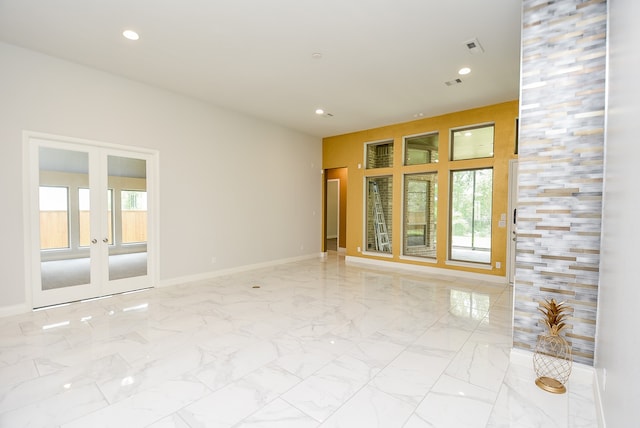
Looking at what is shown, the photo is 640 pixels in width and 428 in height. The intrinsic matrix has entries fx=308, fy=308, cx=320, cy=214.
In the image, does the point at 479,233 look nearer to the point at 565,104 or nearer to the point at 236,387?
the point at 565,104

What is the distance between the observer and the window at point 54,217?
4.29 metres

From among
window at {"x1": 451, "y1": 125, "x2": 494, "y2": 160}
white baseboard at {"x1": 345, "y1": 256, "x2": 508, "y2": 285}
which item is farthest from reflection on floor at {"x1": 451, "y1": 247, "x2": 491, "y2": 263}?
window at {"x1": 451, "y1": 125, "x2": 494, "y2": 160}

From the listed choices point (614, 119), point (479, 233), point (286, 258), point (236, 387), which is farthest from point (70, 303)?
point (479, 233)

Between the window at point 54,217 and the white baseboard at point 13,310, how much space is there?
2.56 ft

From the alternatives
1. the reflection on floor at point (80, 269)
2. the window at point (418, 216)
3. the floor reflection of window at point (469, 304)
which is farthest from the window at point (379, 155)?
the reflection on floor at point (80, 269)

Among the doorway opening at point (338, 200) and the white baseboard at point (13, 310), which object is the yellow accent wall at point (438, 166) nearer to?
the doorway opening at point (338, 200)

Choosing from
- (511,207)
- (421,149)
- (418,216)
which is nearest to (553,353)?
(511,207)

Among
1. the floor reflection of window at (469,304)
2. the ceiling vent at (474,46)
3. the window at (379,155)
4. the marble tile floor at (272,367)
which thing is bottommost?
the floor reflection of window at (469,304)

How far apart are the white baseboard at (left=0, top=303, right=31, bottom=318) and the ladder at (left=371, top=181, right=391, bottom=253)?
22.6ft

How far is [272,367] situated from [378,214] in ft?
19.9

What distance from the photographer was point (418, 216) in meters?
7.57

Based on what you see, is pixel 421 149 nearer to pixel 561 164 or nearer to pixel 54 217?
pixel 561 164

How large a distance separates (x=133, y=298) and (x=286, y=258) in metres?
3.73

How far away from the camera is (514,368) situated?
9.11ft
